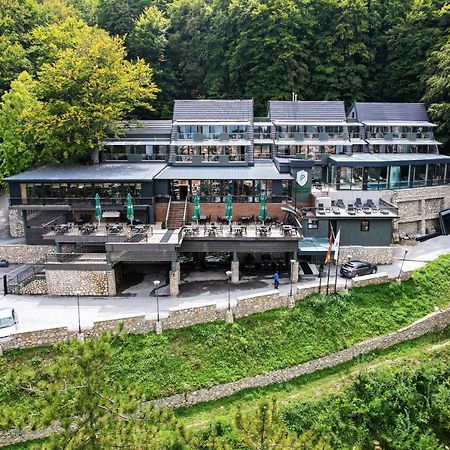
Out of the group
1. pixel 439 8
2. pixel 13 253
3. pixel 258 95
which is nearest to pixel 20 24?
pixel 258 95

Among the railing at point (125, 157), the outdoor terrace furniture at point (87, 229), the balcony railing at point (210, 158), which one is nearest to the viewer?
the outdoor terrace furniture at point (87, 229)

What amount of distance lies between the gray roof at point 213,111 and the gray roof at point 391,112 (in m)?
12.6

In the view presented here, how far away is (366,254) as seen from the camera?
37500mm

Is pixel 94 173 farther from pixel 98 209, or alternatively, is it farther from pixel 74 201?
pixel 98 209

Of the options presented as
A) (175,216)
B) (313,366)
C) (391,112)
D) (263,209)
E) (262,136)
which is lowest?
(313,366)

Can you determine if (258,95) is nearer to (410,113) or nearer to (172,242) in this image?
(410,113)

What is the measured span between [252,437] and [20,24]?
5638 centimetres


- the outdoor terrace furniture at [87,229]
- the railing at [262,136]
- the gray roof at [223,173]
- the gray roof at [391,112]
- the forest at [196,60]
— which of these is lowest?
the outdoor terrace furniture at [87,229]

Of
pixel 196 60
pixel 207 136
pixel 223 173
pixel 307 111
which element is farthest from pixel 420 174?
pixel 196 60

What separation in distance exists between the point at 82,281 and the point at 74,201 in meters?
8.67

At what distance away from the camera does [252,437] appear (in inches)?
718

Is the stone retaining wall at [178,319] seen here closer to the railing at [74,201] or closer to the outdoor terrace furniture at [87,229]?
the outdoor terrace furniture at [87,229]

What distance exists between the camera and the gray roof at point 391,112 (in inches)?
2005

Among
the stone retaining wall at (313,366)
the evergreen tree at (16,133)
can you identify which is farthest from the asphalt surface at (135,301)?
the evergreen tree at (16,133)
